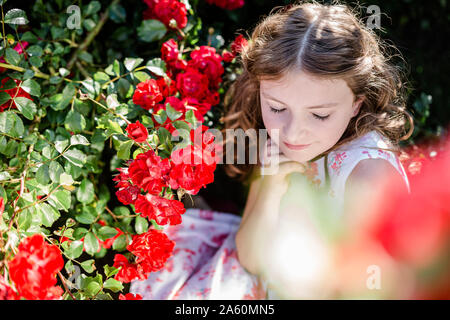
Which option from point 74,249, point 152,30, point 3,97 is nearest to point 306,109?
point 152,30

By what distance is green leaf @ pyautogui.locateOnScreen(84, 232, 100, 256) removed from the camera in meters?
1.27

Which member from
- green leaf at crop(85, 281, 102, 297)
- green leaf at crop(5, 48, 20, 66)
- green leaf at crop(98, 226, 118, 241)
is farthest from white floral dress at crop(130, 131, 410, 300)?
green leaf at crop(5, 48, 20, 66)

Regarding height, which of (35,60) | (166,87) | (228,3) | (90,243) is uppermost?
(228,3)

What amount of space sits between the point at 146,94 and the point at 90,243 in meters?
0.50

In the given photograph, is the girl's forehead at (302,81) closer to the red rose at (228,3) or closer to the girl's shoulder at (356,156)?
the girl's shoulder at (356,156)

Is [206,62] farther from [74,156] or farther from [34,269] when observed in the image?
[34,269]

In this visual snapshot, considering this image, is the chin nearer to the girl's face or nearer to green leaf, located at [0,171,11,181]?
the girl's face

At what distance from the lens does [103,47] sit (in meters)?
1.76

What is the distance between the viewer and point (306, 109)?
48.0 inches

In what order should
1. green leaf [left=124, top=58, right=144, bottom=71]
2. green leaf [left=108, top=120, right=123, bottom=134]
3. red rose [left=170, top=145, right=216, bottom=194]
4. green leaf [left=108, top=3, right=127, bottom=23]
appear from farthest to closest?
green leaf [left=108, top=3, right=127, bottom=23] < green leaf [left=124, top=58, right=144, bottom=71] < green leaf [left=108, top=120, right=123, bottom=134] < red rose [left=170, top=145, right=216, bottom=194]

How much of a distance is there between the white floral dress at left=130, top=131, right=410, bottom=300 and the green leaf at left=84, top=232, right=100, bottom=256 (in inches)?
14.6
